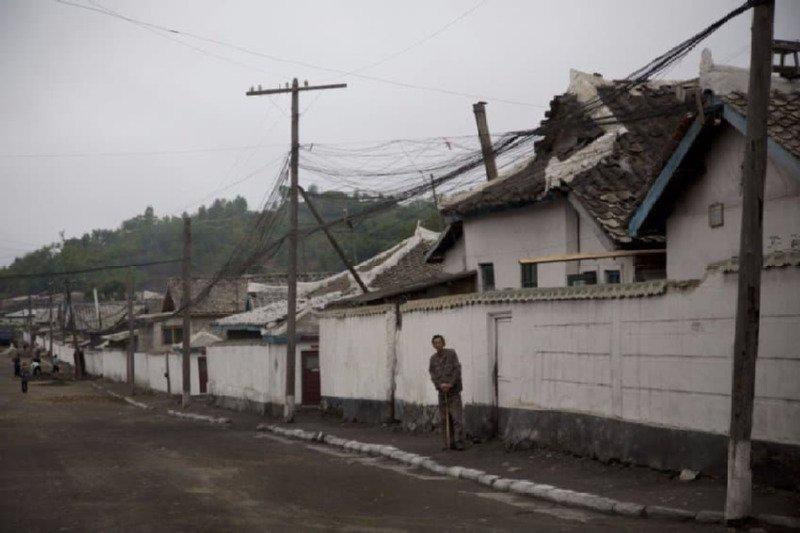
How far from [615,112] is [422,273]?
59.8 ft

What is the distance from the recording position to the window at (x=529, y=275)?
26.0 m

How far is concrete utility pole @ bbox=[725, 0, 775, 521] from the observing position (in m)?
10.5

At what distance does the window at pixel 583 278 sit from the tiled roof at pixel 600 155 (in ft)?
6.20

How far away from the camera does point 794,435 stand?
37.8ft

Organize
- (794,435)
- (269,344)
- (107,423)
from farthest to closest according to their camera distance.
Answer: (269,344) → (107,423) → (794,435)

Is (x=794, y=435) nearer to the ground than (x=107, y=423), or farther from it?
farther from it

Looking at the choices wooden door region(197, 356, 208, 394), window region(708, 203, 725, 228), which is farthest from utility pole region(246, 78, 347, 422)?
wooden door region(197, 356, 208, 394)

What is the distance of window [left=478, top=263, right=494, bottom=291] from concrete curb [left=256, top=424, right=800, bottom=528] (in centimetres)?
868

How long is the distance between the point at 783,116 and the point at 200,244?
279 ft

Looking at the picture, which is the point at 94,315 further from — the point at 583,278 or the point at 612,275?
the point at 612,275

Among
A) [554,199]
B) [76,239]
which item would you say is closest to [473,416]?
[554,199]

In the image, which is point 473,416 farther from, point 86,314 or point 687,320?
point 86,314

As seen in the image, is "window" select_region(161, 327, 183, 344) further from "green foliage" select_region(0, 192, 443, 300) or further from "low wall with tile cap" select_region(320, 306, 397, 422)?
"low wall with tile cap" select_region(320, 306, 397, 422)

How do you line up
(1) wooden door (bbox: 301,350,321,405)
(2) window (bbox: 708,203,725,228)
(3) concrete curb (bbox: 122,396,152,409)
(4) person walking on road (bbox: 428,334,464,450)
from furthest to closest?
(3) concrete curb (bbox: 122,396,152,409) < (1) wooden door (bbox: 301,350,321,405) < (4) person walking on road (bbox: 428,334,464,450) < (2) window (bbox: 708,203,725,228)
